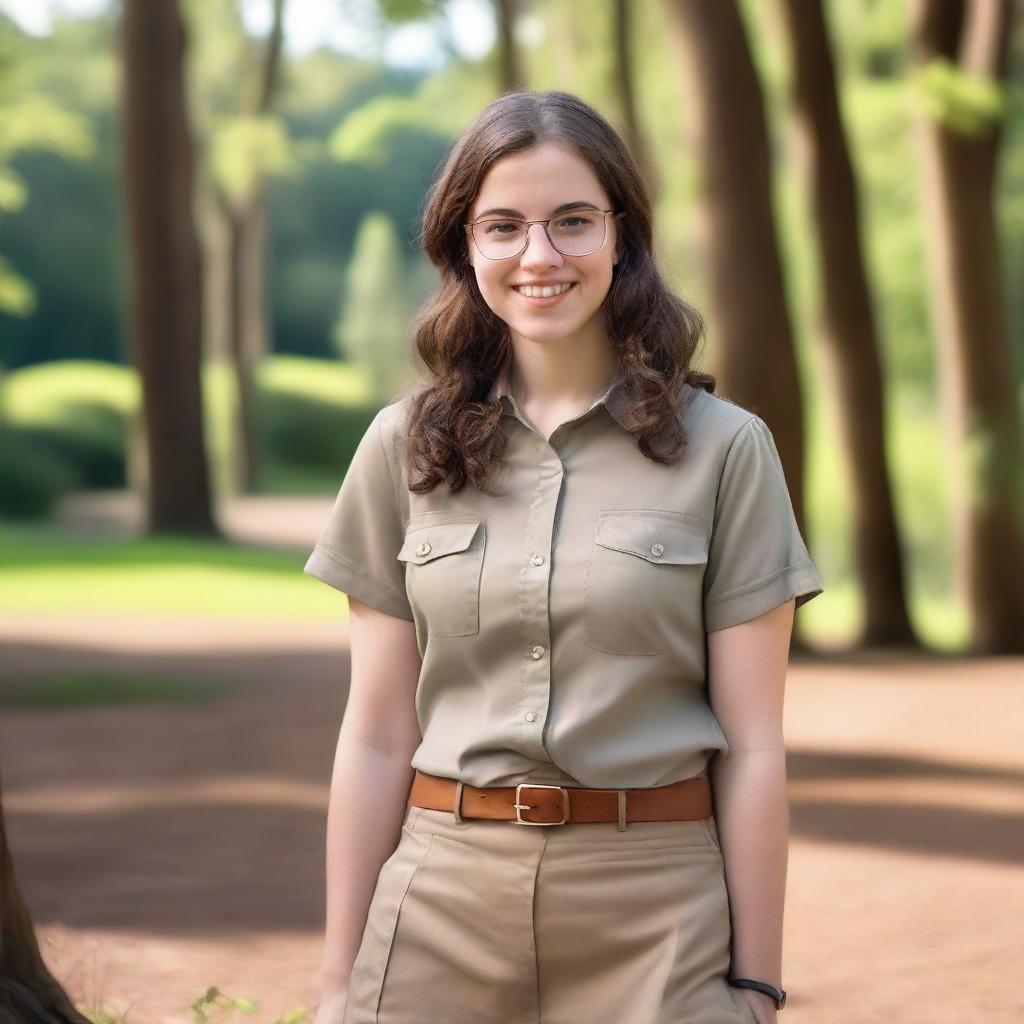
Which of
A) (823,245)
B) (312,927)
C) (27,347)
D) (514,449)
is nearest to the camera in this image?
(514,449)

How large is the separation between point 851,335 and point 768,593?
1217 centimetres

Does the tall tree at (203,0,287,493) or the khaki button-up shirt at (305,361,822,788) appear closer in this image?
the khaki button-up shirt at (305,361,822,788)

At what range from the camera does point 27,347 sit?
46.2 metres

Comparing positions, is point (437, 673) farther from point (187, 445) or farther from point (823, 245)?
point (187, 445)

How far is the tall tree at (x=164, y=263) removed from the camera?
61.8ft

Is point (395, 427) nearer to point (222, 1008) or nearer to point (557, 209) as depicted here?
point (557, 209)

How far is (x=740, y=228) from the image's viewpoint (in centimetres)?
1238

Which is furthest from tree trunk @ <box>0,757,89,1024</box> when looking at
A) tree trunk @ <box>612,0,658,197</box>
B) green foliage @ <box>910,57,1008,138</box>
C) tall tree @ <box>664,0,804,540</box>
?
tree trunk @ <box>612,0,658,197</box>

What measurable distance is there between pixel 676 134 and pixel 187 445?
Answer: 10.2 meters

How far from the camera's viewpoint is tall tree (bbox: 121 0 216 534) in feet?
61.8

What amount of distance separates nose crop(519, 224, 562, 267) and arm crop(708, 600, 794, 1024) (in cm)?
58

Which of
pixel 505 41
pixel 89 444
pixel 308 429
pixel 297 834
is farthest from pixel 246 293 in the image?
pixel 297 834

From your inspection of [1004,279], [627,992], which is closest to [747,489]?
[627,992]

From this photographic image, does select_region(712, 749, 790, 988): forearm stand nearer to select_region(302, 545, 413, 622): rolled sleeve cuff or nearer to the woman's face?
select_region(302, 545, 413, 622): rolled sleeve cuff
